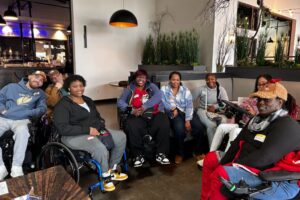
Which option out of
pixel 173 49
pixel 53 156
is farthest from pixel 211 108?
pixel 173 49

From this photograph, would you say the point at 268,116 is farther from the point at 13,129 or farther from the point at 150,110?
the point at 13,129

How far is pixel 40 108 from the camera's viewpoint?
266cm

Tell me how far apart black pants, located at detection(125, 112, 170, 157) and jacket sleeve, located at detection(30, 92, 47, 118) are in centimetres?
95

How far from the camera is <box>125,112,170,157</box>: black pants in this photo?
110 inches

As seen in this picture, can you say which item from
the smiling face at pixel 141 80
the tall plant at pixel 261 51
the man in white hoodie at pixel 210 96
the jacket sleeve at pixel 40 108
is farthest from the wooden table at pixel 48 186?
the tall plant at pixel 261 51

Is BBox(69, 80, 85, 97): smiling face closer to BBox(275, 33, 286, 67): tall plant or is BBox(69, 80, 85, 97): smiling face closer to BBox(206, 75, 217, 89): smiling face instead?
BBox(206, 75, 217, 89): smiling face

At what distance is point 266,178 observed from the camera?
1.33m

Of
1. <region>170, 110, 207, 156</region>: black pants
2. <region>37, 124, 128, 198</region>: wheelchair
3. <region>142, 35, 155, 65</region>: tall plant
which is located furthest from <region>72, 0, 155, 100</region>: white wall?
<region>37, 124, 128, 198</region>: wheelchair

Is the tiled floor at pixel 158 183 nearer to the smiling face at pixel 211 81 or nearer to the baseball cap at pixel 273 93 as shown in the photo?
the smiling face at pixel 211 81

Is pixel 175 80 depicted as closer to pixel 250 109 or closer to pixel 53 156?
pixel 250 109

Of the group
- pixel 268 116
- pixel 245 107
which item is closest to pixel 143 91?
pixel 245 107

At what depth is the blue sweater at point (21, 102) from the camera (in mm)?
2583

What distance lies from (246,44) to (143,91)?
2770 millimetres

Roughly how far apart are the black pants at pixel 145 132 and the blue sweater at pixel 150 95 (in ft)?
0.59
